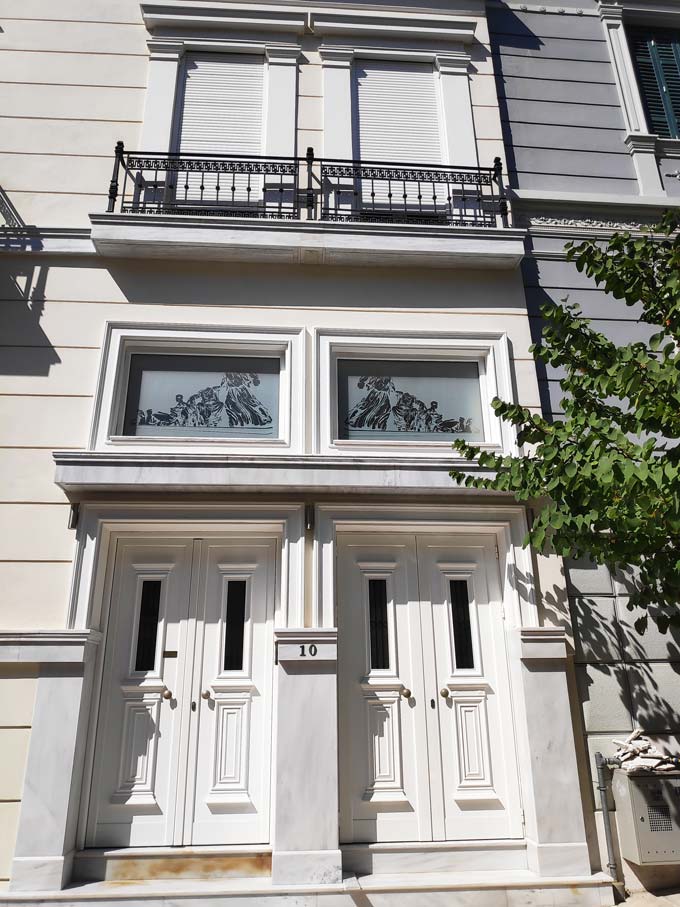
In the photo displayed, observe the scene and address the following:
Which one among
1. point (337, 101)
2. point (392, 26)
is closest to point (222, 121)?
point (337, 101)

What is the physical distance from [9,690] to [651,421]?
4.57m

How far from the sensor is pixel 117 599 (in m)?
5.11

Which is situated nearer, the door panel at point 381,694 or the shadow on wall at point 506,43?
the door panel at point 381,694

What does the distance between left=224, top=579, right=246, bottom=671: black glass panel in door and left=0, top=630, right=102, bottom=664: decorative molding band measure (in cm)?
102

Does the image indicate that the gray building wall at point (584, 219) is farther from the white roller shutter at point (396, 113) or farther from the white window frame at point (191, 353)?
the white window frame at point (191, 353)

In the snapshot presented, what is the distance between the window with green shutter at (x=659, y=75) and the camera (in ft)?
24.0

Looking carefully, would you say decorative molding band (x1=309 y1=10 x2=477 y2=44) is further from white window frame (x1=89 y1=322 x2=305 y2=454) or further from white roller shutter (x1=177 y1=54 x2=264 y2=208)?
white window frame (x1=89 y1=322 x2=305 y2=454)

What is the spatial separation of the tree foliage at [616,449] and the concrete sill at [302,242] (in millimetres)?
1400

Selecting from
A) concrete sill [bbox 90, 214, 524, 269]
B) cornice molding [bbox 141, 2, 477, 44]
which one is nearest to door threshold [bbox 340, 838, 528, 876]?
concrete sill [bbox 90, 214, 524, 269]

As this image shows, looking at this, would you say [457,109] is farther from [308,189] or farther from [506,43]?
[308,189]

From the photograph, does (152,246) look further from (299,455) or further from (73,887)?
(73,887)

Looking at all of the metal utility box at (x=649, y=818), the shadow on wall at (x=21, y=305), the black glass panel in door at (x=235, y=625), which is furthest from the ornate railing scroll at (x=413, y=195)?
the metal utility box at (x=649, y=818)

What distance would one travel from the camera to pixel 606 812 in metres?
4.66

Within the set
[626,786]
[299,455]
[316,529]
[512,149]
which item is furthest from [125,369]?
[626,786]
